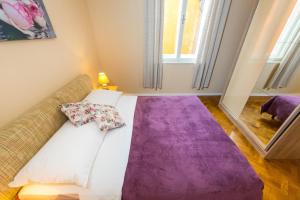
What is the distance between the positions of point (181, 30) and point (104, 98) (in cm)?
190

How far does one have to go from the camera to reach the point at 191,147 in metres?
1.18

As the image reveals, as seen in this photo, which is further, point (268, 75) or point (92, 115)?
point (268, 75)

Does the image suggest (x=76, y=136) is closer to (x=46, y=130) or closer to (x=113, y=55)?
(x=46, y=130)

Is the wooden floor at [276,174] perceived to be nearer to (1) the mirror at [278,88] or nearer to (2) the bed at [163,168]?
(1) the mirror at [278,88]

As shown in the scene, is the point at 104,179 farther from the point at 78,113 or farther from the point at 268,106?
the point at 268,106

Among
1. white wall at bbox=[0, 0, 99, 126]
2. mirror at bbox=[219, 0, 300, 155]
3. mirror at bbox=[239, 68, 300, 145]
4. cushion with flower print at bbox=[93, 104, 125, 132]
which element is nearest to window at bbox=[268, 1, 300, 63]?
mirror at bbox=[219, 0, 300, 155]

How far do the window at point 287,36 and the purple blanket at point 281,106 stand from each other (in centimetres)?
48

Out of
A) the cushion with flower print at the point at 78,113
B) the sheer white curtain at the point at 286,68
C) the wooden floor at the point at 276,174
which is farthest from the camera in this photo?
the sheer white curtain at the point at 286,68

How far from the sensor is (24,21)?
115 centimetres

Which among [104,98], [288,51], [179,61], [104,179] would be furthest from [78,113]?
[288,51]

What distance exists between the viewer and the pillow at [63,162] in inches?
34.5

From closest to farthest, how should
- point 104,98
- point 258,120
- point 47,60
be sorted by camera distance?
point 47,60, point 104,98, point 258,120

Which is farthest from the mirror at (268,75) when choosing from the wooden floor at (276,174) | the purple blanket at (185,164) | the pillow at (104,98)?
the pillow at (104,98)

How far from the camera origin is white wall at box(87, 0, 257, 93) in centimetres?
228
